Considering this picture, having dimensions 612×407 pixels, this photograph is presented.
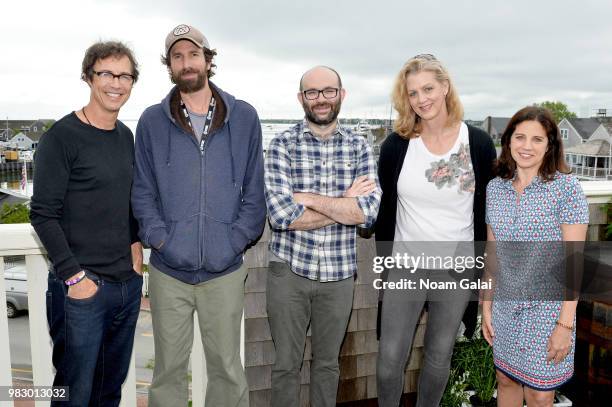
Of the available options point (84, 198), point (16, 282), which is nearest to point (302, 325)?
point (84, 198)

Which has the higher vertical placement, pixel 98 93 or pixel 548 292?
pixel 98 93

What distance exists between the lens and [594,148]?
35.2 metres

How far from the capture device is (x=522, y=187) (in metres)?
1.88

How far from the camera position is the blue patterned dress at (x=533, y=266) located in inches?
69.9

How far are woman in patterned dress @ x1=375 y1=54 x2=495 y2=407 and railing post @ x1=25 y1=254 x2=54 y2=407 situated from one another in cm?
157

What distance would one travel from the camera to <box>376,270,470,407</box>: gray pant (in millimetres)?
2084

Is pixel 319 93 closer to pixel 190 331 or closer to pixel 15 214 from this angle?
pixel 190 331

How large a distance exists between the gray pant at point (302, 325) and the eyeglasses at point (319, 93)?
0.78m

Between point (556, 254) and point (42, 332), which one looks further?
point (42, 332)

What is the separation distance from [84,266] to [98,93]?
668mm

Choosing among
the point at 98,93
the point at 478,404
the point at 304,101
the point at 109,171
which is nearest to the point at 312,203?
the point at 304,101

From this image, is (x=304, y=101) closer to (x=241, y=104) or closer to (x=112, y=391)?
(x=241, y=104)

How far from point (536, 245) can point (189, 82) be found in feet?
5.20

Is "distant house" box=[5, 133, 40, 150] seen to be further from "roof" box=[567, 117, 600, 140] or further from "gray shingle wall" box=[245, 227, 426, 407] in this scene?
"gray shingle wall" box=[245, 227, 426, 407]
